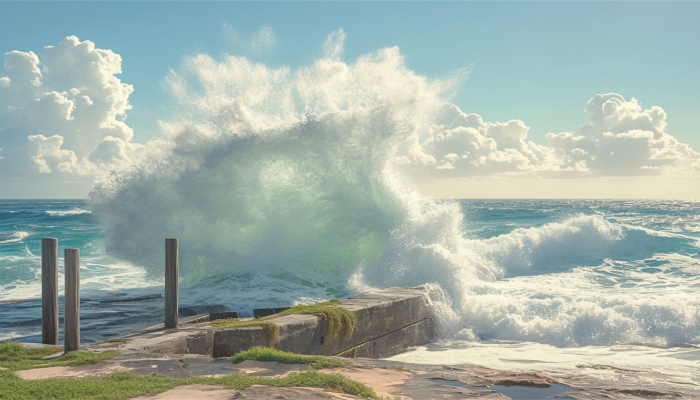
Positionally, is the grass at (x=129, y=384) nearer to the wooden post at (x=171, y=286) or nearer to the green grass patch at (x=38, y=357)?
the green grass patch at (x=38, y=357)

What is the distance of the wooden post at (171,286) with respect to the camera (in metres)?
8.98

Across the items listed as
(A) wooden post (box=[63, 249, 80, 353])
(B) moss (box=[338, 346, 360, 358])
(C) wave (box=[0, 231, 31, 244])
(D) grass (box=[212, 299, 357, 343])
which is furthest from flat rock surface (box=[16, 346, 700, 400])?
(C) wave (box=[0, 231, 31, 244])

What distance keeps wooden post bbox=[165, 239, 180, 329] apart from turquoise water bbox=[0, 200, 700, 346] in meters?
2.30

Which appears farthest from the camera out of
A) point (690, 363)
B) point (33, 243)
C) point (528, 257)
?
point (33, 243)

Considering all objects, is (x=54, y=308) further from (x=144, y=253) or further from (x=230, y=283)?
(x=144, y=253)

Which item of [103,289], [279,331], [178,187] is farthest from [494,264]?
[279,331]

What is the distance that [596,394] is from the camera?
5793 millimetres

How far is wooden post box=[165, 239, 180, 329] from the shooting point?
354 inches

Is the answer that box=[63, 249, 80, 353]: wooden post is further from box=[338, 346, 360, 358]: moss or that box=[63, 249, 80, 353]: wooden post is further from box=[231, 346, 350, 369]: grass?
box=[338, 346, 360, 358]: moss

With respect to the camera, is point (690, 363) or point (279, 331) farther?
point (690, 363)

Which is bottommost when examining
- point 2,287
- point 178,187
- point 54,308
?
point 2,287

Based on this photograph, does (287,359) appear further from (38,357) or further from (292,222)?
(292,222)

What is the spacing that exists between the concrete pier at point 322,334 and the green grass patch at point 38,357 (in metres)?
0.66

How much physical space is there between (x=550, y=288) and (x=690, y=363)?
634cm
